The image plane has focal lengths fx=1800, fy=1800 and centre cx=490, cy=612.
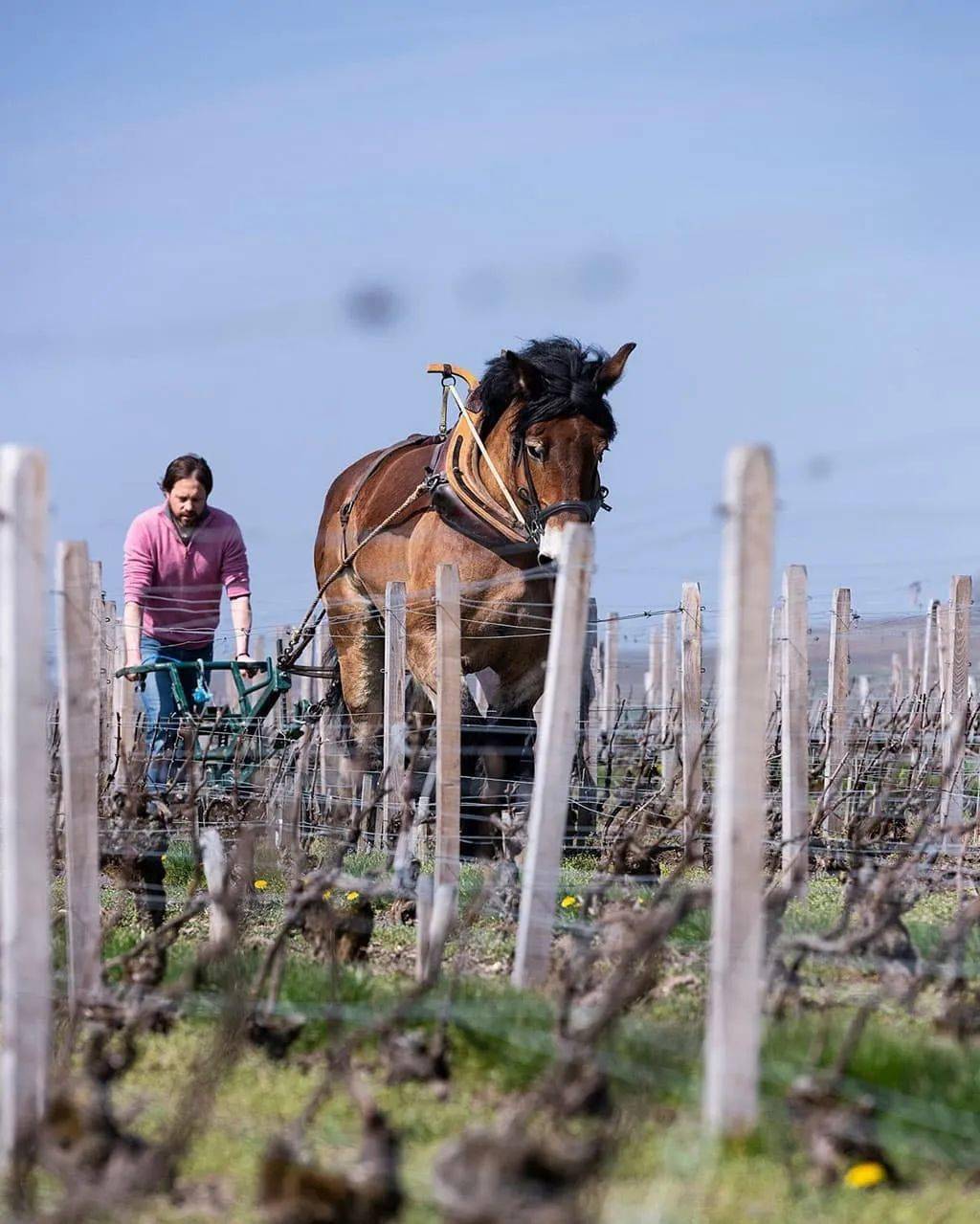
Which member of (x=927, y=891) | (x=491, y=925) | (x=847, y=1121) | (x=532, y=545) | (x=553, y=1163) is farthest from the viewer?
(x=532, y=545)

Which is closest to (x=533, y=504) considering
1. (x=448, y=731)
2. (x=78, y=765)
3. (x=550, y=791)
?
(x=448, y=731)

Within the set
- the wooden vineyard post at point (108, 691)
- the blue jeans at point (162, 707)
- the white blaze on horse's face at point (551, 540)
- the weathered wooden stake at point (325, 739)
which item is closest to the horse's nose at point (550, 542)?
the white blaze on horse's face at point (551, 540)

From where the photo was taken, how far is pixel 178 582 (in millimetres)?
10172

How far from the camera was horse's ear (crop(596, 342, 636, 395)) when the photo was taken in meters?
9.55

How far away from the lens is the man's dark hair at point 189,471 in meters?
9.97

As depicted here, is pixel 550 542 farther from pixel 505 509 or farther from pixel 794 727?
pixel 794 727

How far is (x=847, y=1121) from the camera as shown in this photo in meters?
3.76

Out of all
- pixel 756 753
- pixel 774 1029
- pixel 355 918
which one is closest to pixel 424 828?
pixel 355 918

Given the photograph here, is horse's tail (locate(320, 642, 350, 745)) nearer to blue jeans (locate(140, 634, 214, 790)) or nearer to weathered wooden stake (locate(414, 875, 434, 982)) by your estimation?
blue jeans (locate(140, 634, 214, 790))

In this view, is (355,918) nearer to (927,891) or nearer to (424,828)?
(927,891)

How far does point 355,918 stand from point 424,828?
4044 millimetres

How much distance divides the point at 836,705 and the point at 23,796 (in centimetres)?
842

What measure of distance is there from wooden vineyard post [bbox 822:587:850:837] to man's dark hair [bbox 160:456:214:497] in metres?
3.84

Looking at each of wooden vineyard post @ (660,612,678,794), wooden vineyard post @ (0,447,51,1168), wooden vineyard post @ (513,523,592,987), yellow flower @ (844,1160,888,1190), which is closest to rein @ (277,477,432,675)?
wooden vineyard post @ (660,612,678,794)
